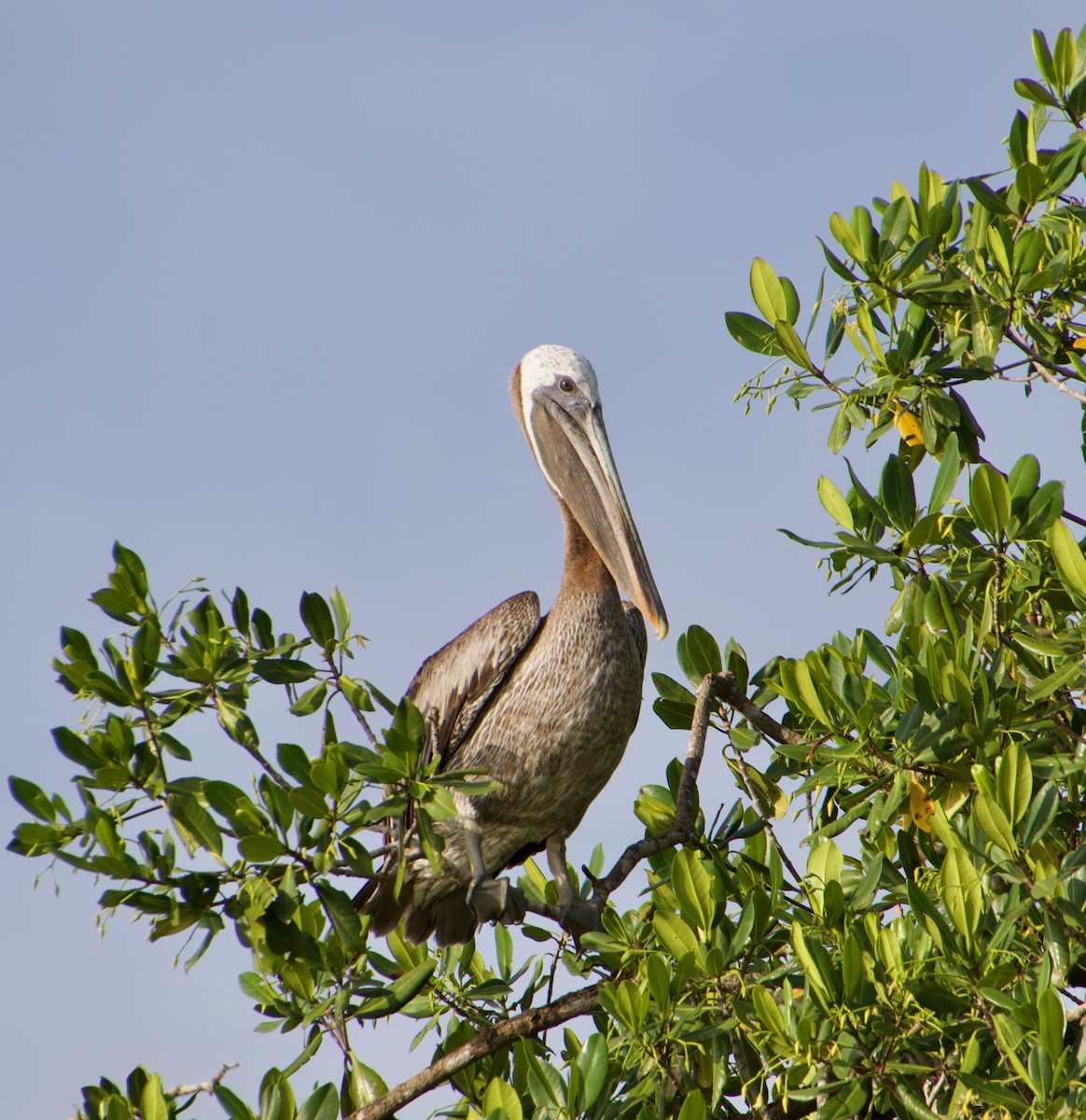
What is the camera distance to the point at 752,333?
3.93 m

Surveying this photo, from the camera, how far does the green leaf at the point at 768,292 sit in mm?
3922

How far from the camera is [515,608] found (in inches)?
219

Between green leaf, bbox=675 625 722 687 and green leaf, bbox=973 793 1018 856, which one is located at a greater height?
green leaf, bbox=675 625 722 687

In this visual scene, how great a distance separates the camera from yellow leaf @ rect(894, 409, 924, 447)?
3.89m

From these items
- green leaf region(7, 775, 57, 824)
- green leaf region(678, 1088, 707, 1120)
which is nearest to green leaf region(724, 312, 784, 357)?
green leaf region(678, 1088, 707, 1120)

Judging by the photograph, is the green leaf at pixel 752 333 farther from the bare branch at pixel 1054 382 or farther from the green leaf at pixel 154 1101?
the green leaf at pixel 154 1101

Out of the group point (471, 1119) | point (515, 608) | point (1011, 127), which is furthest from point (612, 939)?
point (1011, 127)

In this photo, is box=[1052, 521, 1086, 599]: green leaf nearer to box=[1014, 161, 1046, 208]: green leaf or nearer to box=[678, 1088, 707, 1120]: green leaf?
box=[1014, 161, 1046, 208]: green leaf

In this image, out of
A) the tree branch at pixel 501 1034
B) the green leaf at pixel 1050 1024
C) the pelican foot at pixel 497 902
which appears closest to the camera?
the green leaf at pixel 1050 1024

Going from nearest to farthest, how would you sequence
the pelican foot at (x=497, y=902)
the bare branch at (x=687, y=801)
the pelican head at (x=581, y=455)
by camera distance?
the bare branch at (x=687, y=801), the pelican foot at (x=497, y=902), the pelican head at (x=581, y=455)

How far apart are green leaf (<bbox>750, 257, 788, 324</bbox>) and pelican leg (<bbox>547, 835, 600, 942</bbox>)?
1991mm

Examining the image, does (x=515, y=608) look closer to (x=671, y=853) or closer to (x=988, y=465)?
(x=671, y=853)

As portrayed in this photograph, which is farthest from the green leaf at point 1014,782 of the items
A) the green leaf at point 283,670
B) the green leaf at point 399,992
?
the green leaf at point 283,670

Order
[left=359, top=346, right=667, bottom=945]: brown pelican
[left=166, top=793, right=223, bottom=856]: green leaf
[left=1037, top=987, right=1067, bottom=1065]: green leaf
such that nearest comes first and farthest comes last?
[left=1037, top=987, right=1067, bottom=1065]: green leaf → [left=166, top=793, right=223, bottom=856]: green leaf → [left=359, top=346, right=667, bottom=945]: brown pelican
